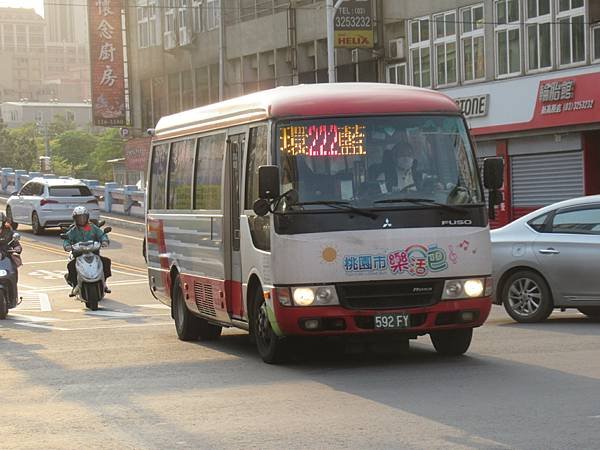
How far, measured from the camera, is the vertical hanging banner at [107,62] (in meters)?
65.6

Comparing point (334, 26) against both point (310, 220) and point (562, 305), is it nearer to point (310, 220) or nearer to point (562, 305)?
point (562, 305)

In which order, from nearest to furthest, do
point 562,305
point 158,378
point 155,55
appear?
1. point 158,378
2. point 562,305
3. point 155,55

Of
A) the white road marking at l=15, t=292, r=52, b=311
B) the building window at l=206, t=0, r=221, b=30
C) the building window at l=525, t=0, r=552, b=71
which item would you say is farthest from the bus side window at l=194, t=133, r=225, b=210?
the building window at l=206, t=0, r=221, b=30

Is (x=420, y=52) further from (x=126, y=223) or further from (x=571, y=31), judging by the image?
(x=126, y=223)

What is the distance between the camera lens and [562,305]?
1612 centimetres

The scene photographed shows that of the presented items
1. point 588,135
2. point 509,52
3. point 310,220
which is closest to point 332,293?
point 310,220

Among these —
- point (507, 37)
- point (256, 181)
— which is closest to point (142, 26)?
point (507, 37)

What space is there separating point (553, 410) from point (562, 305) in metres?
7.29

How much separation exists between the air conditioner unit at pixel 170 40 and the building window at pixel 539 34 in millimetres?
26573

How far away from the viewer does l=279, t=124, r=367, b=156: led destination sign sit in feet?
39.3

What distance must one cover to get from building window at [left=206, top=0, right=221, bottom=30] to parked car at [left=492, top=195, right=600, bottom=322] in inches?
1669

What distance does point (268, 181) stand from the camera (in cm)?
1160

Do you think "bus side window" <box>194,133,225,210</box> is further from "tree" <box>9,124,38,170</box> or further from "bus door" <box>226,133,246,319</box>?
"tree" <box>9,124,38,170</box>

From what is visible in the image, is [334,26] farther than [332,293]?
Yes
